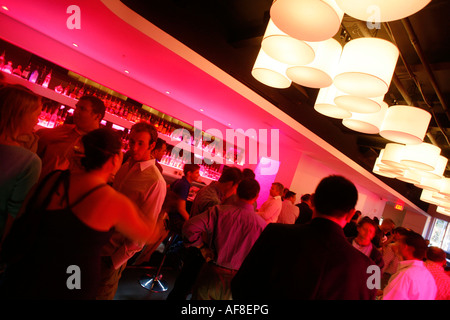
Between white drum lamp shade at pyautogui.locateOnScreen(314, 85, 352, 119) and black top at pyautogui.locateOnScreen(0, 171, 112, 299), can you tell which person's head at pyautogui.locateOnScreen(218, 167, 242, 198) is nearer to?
white drum lamp shade at pyautogui.locateOnScreen(314, 85, 352, 119)

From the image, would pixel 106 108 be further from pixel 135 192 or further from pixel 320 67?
pixel 320 67

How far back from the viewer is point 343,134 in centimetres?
669

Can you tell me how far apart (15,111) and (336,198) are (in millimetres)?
1688

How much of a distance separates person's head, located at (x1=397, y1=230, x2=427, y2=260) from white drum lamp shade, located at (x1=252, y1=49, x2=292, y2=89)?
77.7 inches

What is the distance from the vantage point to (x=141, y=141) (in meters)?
2.23

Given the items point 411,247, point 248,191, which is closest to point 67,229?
point 248,191

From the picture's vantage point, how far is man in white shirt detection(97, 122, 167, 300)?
6.19 ft

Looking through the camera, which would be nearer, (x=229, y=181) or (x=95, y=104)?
(x=95, y=104)

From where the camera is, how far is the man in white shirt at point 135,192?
1887mm

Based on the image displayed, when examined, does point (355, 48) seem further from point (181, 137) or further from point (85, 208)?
point (181, 137)

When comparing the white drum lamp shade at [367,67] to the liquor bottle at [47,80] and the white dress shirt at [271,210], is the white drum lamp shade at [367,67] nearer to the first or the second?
the white dress shirt at [271,210]

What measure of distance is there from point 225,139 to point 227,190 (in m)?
4.63

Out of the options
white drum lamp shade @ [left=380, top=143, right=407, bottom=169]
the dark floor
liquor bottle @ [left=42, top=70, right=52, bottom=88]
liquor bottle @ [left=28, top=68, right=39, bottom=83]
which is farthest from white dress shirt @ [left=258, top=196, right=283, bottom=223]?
liquor bottle @ [left=28, top=68, right=39, bottom=83]

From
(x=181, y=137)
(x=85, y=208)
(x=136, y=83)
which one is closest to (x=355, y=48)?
(x=85, y=208)
